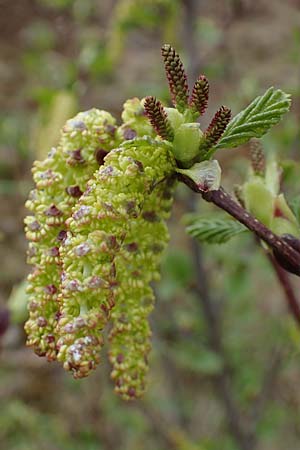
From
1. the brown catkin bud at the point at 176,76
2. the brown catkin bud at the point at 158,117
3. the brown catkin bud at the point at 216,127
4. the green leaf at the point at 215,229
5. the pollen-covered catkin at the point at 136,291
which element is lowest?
the pollen-covered catkin at the point at 136,291

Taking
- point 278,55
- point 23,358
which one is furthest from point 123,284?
point 278,55

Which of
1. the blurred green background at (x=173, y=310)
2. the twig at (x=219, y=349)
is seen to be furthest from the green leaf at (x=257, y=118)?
the twig at (x=219, y=349)

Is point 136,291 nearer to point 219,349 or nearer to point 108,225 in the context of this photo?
point 108,225

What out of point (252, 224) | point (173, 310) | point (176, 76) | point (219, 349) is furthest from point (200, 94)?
point (173, 310)

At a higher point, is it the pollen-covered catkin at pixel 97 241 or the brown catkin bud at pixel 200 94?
the brown catkin bud at pixel 200 94

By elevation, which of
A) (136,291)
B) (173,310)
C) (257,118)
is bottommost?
(136,291)

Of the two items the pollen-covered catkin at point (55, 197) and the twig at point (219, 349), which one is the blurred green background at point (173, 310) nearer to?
the twig at point (219, 349)

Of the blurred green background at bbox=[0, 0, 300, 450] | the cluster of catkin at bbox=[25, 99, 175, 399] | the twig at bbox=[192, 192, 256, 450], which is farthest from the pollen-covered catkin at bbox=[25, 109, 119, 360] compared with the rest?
the twig at bbox=[192, 192, 256, 450]
